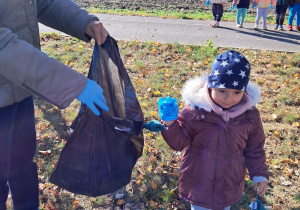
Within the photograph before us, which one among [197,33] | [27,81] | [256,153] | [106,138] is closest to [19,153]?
[106,138]

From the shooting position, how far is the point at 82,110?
90.2 inches

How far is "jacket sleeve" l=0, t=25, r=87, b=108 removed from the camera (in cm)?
164

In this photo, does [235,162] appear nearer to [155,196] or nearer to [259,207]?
[259,207]

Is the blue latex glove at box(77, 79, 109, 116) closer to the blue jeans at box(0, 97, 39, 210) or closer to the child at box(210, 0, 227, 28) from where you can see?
the blue jeans at box(0, 97, 39, 210)

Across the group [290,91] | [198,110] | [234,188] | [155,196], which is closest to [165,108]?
[198,110]

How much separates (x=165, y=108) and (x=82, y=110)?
1.98 ft

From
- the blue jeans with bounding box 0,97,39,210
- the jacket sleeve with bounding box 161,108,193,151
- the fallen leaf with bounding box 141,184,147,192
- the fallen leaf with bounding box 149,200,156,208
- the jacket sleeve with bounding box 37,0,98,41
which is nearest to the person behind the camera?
the blue jeans with bounding box 0,97,39,210

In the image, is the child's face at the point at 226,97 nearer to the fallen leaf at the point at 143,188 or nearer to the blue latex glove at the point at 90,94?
the blue latex glove at the point at 90,94

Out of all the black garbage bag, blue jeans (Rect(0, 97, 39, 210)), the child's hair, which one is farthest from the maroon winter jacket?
blue jeans (Rect(0, 97, 39, 210))

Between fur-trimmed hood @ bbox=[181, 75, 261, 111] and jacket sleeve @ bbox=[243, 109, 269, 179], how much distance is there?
0.17 meters

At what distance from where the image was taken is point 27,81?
1694 millimetres

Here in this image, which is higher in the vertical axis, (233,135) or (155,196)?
(233,135)

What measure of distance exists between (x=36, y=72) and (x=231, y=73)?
1172mm

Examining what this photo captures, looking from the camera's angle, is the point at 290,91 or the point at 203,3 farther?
the point at 203,3
